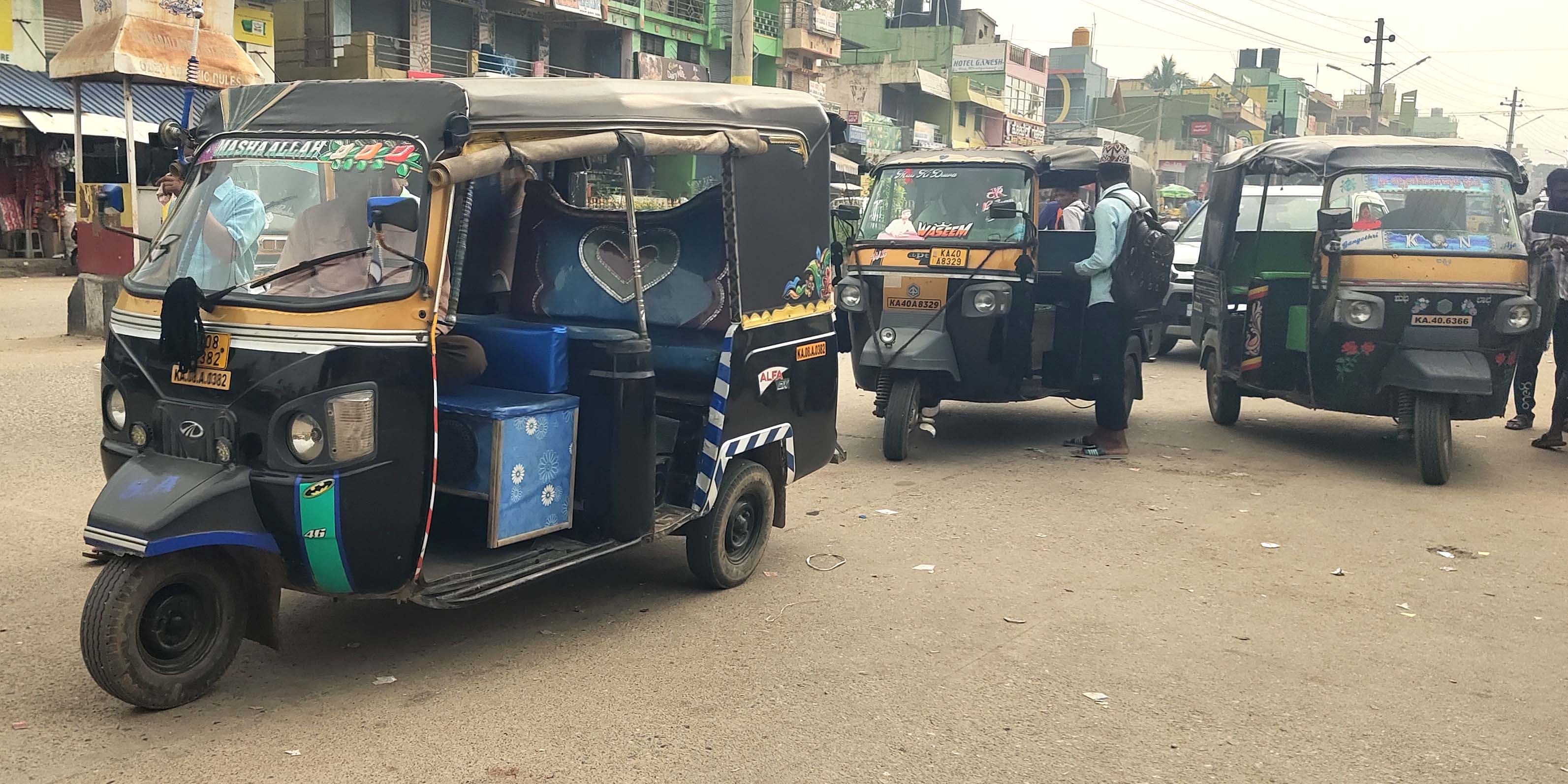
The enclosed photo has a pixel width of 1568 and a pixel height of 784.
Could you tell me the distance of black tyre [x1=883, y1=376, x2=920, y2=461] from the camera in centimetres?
915

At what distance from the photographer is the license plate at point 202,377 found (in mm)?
4340

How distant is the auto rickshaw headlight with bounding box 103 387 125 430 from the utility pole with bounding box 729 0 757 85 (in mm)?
17041

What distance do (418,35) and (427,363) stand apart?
28.0 metres

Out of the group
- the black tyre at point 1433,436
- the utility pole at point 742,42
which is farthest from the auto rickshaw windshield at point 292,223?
the utility pole at point 742,42

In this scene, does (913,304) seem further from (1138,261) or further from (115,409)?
(115,409)

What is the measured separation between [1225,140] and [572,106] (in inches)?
3064

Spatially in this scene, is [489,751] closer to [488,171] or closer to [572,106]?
[488,171]

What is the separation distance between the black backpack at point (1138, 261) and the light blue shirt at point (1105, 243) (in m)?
0.03

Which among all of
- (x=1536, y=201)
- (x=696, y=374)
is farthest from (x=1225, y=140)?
(x=696, y=374)

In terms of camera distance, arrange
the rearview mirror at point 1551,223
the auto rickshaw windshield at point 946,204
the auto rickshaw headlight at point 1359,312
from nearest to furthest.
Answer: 1. the auto rickshaw headlight at point 1359,312
2. the rearview mirror at point 1551,223
3. the auto rickshaw windshield at point 946,204

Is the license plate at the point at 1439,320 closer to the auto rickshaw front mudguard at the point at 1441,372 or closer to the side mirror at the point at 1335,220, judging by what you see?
the auto rickshaw front mudguard at the point at 1441,372

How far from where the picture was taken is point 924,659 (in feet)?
16.8

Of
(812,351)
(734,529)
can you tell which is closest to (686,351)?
(812,351)

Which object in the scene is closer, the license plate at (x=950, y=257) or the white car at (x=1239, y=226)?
the license plate at (x=950, y=257)
